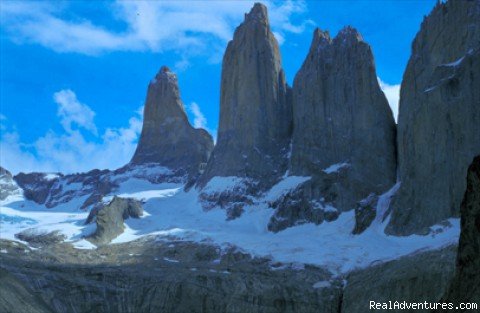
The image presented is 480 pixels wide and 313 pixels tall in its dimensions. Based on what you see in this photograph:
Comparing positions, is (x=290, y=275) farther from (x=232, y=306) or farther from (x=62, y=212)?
(x=62, y=212)

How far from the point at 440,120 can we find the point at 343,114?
34007 millimetres

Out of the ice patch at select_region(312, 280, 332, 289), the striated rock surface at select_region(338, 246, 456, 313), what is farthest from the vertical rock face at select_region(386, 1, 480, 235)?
the ice patch at select_region(312, 280, 332, 289)

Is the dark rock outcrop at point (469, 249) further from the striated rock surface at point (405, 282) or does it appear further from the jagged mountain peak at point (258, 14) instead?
the jagged mountain peak at point (258, 14)

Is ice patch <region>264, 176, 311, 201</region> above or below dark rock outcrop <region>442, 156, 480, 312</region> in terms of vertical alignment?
above

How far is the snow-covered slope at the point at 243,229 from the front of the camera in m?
98.7

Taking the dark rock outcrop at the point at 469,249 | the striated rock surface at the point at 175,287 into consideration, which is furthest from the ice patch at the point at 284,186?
the dark rock outcrop at the point at 469,249

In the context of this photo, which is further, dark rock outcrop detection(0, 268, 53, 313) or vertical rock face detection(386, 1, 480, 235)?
vertical rock face detection(386, 1, 480, 235)

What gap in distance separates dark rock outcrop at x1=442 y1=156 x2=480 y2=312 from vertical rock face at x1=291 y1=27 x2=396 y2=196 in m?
106

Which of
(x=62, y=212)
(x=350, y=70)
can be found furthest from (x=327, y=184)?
(x=62, y=212)

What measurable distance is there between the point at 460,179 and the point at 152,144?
112523mm

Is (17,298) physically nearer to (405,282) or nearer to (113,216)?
(405,282)

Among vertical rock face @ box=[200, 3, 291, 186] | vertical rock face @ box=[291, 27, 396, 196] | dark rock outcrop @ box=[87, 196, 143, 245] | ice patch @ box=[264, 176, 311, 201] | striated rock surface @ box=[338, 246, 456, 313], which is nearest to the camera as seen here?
striated rock surface @ box=[338, 246, 456, 313]

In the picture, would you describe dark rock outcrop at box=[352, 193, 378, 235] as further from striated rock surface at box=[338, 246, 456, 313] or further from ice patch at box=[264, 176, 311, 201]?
striated rock surface at box=[338, 246, 456, 313]

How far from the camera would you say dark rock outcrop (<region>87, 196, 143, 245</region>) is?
13112 cm
